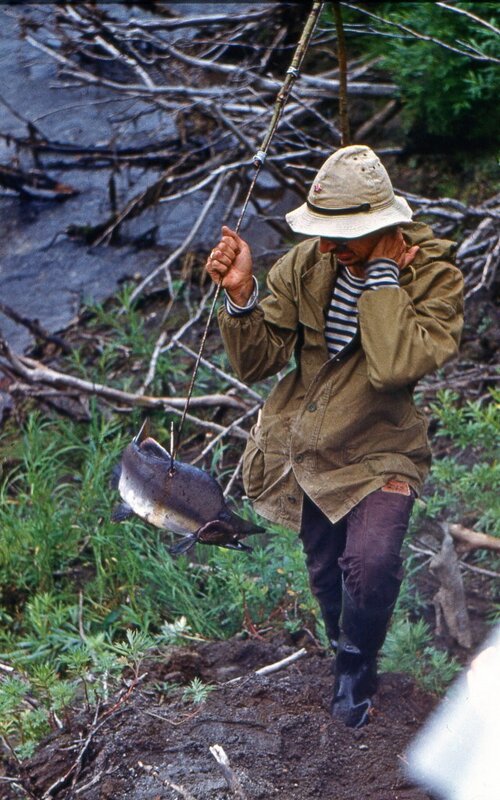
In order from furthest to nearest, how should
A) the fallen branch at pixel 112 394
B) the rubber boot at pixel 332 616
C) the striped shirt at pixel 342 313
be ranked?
the fallen branch at pixel 112 394 < the rubber boot at pixel 332 616 < the striped shirt at pixel 342 313

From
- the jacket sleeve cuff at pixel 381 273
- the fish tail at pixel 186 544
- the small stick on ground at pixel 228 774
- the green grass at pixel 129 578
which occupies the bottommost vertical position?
the green grass at pixel 129 578

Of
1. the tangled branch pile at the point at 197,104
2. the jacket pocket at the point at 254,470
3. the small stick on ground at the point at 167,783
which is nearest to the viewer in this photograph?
the small stick on ground at the point at 167,783

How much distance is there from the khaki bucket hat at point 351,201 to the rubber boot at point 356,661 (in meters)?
1.11

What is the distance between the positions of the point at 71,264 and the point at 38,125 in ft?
5.04

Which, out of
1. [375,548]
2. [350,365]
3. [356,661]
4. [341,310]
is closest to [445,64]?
[341,310]

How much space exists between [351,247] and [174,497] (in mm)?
899

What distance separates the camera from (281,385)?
351cm

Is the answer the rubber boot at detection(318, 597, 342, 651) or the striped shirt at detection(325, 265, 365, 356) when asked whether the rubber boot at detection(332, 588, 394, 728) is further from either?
the striped shirt at detection(325, 265, 365, 356)

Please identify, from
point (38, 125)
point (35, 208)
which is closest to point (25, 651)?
point (35, 208)

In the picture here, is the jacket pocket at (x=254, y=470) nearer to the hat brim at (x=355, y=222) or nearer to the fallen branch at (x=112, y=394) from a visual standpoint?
the hat brim at (x=355, y=222)

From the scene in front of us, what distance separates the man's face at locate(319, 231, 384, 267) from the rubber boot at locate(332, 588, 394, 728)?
1.01m

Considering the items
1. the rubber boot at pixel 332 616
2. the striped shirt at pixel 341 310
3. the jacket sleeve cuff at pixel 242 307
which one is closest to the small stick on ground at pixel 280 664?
the rubber boot at pixel 332 616

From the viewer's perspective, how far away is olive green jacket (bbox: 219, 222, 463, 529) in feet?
10.6

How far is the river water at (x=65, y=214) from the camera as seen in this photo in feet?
23.1
